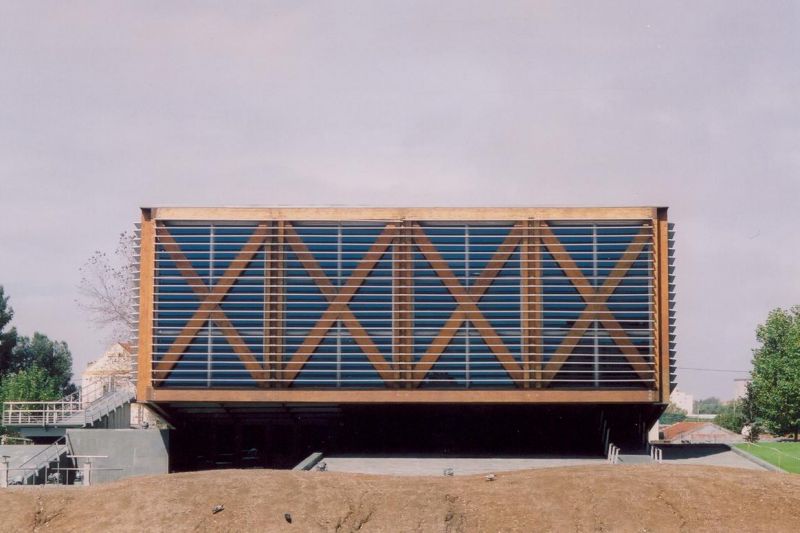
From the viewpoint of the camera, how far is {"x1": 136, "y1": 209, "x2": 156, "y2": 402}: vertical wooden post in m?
50.6

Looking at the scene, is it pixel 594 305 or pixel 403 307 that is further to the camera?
pixel 403 307

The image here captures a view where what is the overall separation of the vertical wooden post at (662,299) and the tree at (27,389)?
71.7 meters

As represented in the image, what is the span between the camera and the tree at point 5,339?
112 m

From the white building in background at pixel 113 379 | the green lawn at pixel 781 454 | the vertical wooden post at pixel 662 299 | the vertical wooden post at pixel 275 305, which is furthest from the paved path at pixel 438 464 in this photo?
the white building in background at pixel 113 379

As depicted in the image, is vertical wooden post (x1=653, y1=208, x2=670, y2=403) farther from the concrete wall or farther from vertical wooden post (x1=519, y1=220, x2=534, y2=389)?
the concrete wall

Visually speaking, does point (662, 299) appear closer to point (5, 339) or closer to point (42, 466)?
point (42, 466)

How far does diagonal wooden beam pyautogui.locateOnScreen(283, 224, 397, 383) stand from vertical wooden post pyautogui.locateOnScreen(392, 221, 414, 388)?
0.61 meters

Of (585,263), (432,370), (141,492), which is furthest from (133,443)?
(585,263)

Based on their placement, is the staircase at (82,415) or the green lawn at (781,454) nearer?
the green lawn at (781,454)

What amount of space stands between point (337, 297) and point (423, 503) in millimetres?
19544

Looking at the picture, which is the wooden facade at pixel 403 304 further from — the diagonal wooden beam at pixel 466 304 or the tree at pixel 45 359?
the tree at pixel 45 359

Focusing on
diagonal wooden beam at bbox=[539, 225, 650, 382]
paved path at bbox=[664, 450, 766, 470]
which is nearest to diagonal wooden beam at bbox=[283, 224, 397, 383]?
diagonal wooden beam at bbox=[539, 225, 650, 382]

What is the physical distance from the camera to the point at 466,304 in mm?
50781

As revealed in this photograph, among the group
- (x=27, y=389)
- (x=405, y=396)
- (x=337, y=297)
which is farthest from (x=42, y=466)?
(x=27, y=389)
